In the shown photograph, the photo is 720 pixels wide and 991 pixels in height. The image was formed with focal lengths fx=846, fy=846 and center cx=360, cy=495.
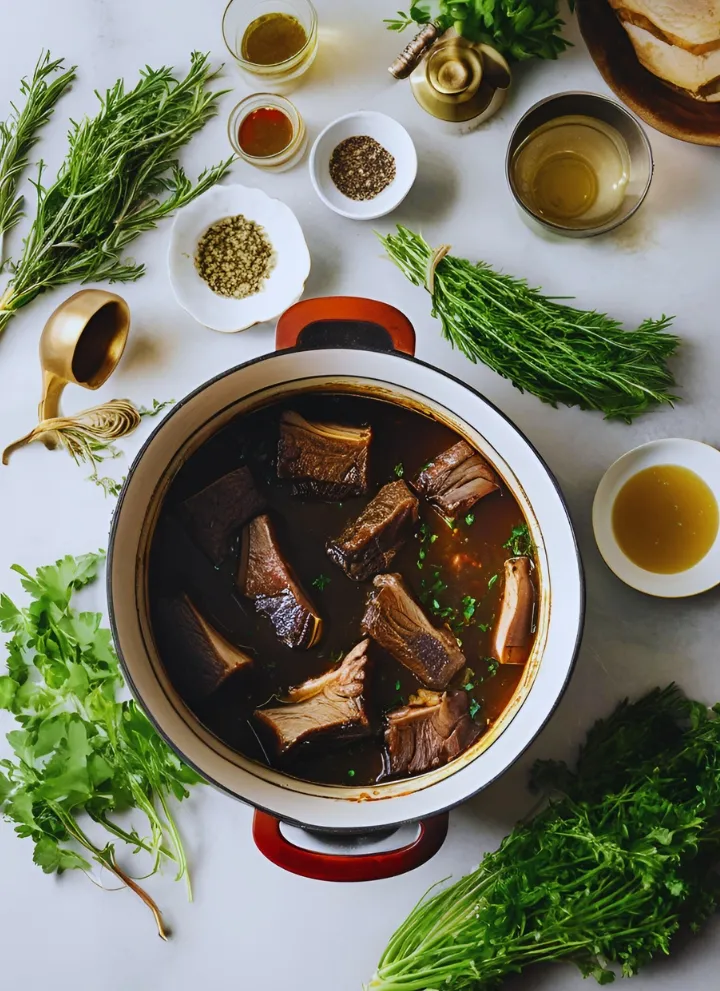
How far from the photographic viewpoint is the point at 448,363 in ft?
8.40

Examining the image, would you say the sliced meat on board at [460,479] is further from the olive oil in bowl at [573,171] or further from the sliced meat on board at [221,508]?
the olive oil in bowl at [573,171]

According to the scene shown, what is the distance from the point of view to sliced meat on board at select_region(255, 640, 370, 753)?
2285 mm

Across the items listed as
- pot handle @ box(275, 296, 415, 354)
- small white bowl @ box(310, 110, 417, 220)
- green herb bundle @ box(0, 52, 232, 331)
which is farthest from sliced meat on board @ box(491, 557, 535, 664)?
green herb bundle @ box(0, 52, 232, 331)

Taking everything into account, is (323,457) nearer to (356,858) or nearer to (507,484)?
(507,484)

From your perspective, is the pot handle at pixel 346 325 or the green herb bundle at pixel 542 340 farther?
the green herb bundle at pixel 542 340

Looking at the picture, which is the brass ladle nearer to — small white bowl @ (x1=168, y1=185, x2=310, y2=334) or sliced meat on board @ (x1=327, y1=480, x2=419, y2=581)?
small white bowl @ (x1=168, y1=185, x2=310, y2=334)

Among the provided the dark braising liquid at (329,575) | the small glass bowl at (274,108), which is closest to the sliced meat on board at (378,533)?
the dark braising liquid at (329,575)

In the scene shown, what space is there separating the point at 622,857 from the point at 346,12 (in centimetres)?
260

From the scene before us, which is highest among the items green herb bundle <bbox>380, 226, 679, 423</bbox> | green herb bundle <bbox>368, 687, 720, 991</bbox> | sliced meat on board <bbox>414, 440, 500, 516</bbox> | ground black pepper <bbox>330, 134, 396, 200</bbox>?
ground black pepper <bbox>330, 134, 396, 200</bbox>

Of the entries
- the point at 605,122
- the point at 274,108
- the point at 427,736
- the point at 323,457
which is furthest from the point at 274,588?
the point at 605,122

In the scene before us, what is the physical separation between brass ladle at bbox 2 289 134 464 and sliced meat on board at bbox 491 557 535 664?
124 centimetres

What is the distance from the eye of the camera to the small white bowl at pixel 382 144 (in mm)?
2576

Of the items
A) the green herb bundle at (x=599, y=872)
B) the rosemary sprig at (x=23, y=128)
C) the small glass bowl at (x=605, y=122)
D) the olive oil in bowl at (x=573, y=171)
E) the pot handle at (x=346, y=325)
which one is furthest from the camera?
the rosemary sprig at (x=23, y=128)

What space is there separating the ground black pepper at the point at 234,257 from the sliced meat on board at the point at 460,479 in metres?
0.81
